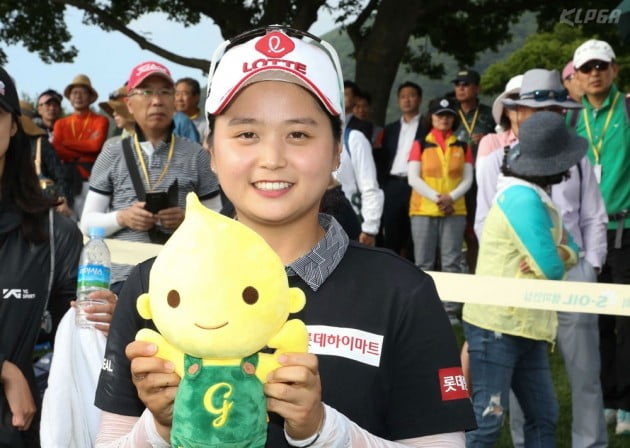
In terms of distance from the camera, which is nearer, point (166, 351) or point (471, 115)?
point (166, 351)

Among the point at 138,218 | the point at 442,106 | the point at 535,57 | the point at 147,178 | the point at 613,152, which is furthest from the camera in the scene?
the point at 535,57

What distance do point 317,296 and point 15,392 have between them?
1.51 m

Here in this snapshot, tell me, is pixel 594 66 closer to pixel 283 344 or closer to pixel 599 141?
pixel 599 141

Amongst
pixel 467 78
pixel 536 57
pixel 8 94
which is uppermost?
pixel 536 57

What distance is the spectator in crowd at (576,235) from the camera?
477 cm

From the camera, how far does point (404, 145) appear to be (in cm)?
938

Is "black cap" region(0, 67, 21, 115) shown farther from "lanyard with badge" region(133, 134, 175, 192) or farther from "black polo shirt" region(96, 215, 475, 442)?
"lanyard with badge" region(133, 134, 175, 192)

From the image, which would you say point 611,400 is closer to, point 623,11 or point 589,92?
point 589,92

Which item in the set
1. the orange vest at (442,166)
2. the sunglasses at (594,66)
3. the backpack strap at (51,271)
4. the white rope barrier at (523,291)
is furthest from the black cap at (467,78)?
the backpack strap at (51,271)

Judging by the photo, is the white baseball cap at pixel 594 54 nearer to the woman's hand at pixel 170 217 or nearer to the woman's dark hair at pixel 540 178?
the woman's dark hair at pixel 540 178

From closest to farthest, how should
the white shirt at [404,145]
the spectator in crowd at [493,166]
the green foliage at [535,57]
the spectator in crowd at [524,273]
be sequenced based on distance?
the spectator in crowd at [524,273], the spectator in crowd at [493,166], the white shirt at [404,145], the green foliage at [535,57]

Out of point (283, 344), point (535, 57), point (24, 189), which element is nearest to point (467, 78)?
point (24, 189)

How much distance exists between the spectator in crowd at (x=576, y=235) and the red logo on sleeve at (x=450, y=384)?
3.11 m

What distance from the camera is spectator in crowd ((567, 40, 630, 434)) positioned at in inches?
232
